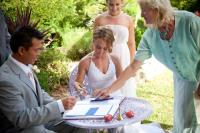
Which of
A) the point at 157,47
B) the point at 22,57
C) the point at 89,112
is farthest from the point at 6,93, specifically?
the point at 157,47

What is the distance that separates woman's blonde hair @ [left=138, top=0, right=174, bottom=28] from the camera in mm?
3137

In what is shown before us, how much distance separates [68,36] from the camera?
350 inches

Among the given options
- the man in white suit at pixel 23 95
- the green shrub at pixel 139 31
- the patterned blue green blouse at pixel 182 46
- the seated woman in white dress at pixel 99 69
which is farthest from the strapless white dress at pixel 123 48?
the green shrub at pixel 139 31

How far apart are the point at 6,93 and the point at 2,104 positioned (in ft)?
0.28

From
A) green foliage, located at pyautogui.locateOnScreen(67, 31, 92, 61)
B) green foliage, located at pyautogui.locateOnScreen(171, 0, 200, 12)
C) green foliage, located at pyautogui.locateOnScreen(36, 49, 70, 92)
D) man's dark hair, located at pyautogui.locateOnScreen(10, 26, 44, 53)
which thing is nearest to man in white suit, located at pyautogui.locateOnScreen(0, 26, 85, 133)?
man's dark hair, located at pyautogui.locateOnScreen(10, 26, 44, 53)

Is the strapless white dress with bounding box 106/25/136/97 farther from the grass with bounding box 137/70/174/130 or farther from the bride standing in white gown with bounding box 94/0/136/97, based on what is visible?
the grass with bounding box 137/70/174/130

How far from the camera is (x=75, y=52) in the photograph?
8695 millimetres

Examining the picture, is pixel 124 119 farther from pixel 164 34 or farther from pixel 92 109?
pixel 164 34

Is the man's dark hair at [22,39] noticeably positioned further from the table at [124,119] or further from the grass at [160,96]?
the grass at [160,96]

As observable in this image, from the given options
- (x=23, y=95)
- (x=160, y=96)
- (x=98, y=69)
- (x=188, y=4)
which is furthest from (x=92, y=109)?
(x=188, y=4)

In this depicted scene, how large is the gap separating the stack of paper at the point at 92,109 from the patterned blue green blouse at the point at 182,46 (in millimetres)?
575

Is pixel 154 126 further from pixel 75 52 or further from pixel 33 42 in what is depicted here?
pixel 75 52

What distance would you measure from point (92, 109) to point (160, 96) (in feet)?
11.4

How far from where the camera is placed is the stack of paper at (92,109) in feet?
10.2
